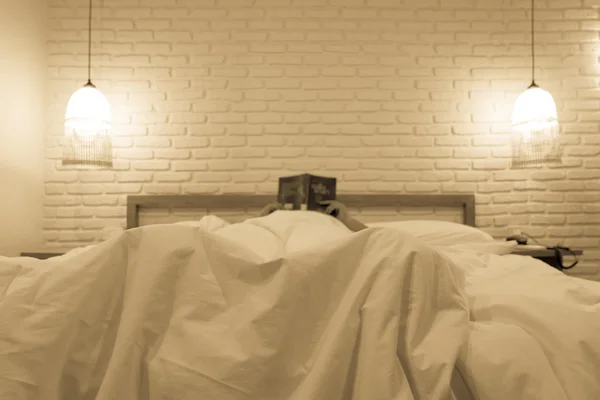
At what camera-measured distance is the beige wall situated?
2.74m

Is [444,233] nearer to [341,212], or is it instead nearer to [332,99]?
[341,212]

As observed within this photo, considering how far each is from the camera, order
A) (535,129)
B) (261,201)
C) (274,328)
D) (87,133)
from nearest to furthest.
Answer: (274,328)
(87,133)
(535,129)
(261,201)

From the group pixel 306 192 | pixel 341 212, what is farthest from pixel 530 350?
pixel 306 192

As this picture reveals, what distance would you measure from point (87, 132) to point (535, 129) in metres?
2.70

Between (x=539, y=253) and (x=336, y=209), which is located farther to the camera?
(x=539, y=253)

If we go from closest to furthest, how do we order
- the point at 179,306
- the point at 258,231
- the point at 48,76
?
the point at 179,306
the point at 258,231
the point at 48,76

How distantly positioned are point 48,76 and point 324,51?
188 centimetres

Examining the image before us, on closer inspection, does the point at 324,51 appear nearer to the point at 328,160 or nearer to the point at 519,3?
the point at 328,160

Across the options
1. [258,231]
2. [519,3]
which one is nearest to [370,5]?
[519,3]

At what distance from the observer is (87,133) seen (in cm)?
279

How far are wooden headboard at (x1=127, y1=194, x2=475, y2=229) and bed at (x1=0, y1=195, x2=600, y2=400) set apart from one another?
2.27 m

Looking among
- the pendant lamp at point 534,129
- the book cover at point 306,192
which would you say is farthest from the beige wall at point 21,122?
the pendant lamp at point 534,129

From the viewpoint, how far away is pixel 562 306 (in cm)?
86

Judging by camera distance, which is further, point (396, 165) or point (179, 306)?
point (396, 165)
